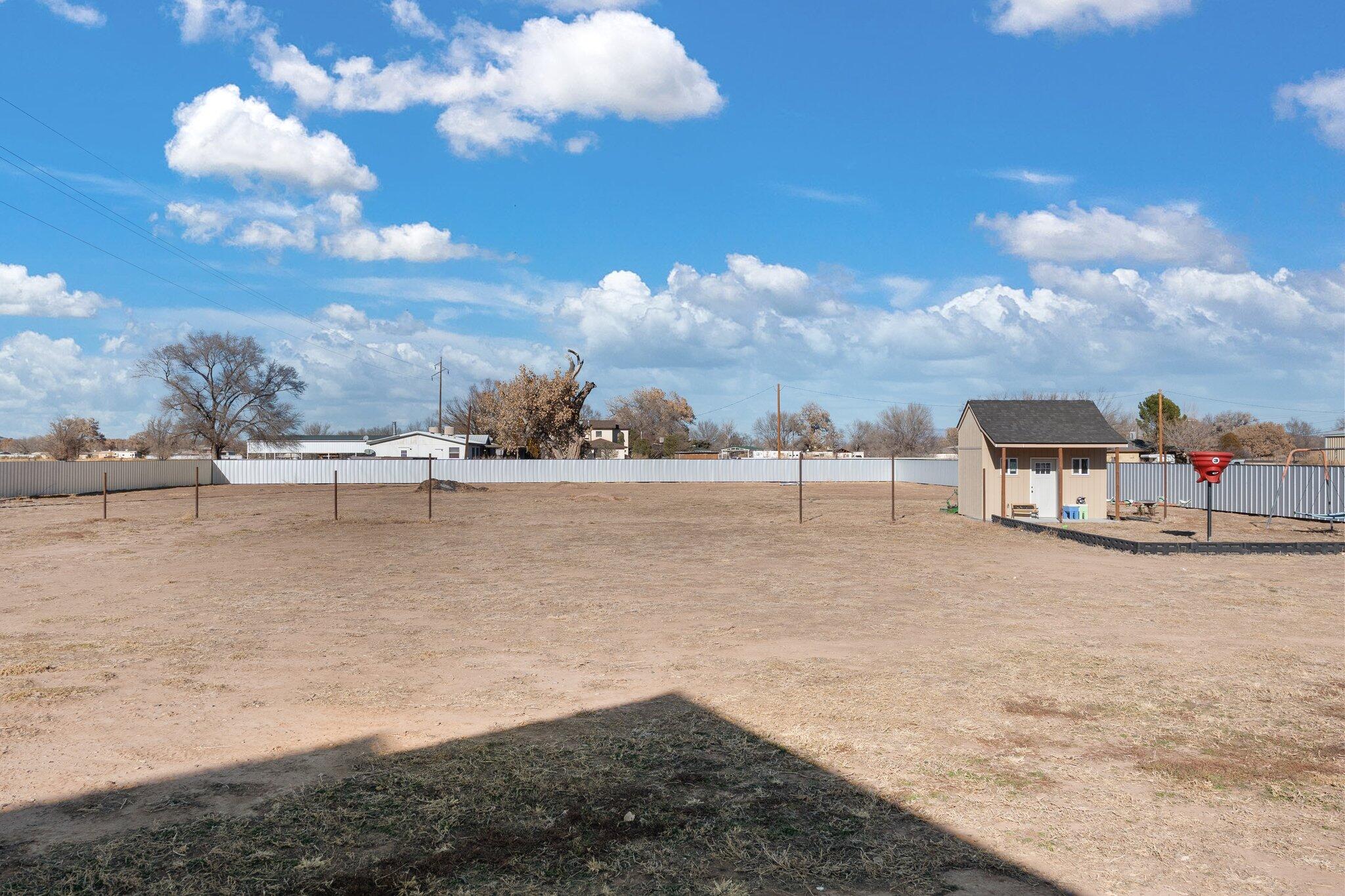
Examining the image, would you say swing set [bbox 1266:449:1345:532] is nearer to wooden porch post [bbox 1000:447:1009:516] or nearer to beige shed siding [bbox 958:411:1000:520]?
wooden porch post [bbox 1000:447:1009:516]

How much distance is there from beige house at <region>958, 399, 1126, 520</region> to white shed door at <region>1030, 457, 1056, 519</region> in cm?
2

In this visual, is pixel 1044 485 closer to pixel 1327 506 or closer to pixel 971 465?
pixel 971 465

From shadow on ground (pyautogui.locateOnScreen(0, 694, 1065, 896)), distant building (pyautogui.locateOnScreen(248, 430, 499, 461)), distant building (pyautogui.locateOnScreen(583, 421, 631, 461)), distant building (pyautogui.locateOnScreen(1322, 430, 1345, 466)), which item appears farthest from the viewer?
distant building (pyautogui.locateOnScreen(583, 421, 631, 461))

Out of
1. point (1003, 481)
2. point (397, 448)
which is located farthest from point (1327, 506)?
point (397, 448)

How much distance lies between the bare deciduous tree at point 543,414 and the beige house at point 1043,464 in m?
39.0

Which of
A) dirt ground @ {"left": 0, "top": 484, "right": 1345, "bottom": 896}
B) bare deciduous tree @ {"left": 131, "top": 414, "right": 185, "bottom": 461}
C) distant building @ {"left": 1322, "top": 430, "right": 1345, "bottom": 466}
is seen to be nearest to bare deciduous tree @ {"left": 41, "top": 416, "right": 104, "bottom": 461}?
bare deciduous tree @ {"left": 131, "top": 414, "right": 185, "bottom": 461}

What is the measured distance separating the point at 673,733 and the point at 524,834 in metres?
1.89

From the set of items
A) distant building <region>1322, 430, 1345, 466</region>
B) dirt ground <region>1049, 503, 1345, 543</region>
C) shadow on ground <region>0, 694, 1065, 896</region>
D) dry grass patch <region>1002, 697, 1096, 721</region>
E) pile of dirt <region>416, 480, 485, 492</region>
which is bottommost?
shadow on ground <region>0, 694, 1065, 896</region>

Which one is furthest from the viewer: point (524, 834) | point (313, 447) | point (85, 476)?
point (313, 447)

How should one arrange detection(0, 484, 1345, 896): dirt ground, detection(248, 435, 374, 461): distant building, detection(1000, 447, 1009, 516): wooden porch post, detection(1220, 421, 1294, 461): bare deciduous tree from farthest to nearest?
1. detection(248, 435, 374, 461): distant building
2. detection(1220, 421, 1294, 461): bare deciduous tree
3. detection(1000, 447, 1009, 516): wooden porch post
4. detection(0, 484, 1345, 896): dirt ground

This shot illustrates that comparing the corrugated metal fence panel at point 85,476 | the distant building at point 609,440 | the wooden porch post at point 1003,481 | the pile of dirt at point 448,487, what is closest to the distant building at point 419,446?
the distant building at point 609,440

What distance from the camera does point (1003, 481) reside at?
24.7 metres

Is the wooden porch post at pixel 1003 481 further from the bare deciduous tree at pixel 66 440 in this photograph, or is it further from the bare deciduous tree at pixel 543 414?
the bare deciduous tree at pixel 66 440

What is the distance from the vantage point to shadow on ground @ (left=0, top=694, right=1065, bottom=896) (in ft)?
13.1
